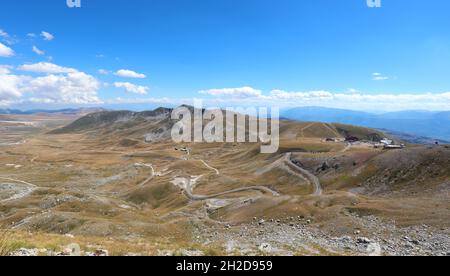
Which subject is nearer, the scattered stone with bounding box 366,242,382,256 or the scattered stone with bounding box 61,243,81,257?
the scattered stone with bounding box 61,243,81,257

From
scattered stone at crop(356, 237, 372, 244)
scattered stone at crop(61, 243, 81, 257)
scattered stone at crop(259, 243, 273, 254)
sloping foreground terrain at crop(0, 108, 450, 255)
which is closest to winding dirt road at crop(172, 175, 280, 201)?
sloping foreground terrain at crop(0, 108, 450, 255)

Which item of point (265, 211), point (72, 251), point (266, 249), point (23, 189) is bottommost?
point (23, 189)

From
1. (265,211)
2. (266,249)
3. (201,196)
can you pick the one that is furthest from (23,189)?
(266,249)

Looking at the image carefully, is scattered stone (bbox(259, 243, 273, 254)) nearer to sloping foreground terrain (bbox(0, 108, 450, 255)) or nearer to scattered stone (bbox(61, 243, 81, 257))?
sloping foreground terrain (bbox(0, 108, 450, 255))

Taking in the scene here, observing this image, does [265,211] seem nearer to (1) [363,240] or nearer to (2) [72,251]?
(1) [363,240]

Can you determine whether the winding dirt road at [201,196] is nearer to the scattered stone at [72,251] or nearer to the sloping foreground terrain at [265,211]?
the sloping foreground terrain at [265,211]

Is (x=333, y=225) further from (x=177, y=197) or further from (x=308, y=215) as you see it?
(x=177, y=197)

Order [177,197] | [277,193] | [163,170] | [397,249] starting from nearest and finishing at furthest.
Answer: [397,249], [277,193], [177,197], [163,170]

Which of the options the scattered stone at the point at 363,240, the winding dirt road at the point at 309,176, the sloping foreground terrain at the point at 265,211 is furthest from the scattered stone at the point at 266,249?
the winding dirt road at the point at 309,176

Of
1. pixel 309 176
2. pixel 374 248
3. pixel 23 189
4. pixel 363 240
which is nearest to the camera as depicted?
pixel 374 248
